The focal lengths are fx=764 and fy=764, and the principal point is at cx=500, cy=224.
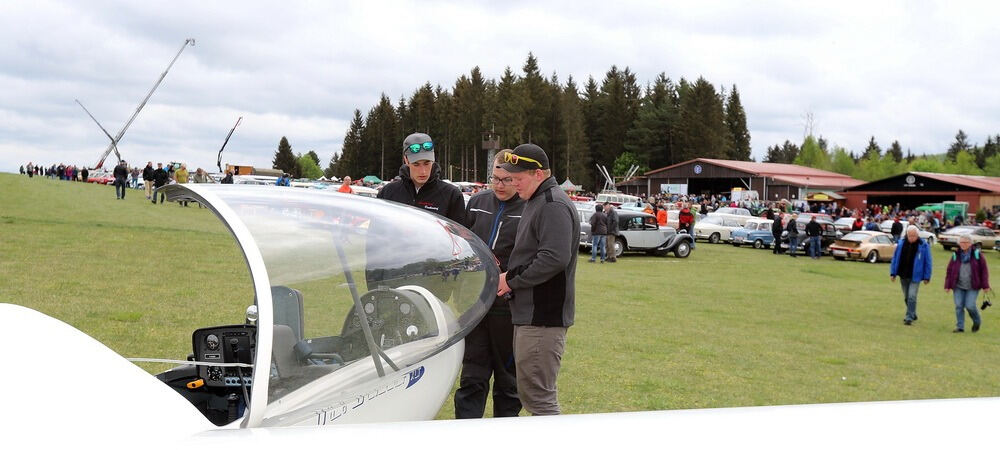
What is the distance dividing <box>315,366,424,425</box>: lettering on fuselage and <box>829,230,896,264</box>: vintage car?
98.1 feet

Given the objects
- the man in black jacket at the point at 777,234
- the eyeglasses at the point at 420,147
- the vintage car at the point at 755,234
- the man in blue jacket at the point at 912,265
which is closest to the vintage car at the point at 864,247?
the man in black jacket at the point at 777,234

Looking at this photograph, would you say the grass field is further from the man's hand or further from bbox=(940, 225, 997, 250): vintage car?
bbox=(940, 225, 997, 250): vintage car

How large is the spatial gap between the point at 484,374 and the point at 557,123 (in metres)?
102

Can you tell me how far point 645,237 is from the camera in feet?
84.9

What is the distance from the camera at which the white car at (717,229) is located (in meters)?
35.6

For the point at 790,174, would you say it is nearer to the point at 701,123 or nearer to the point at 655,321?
the point at 701,123

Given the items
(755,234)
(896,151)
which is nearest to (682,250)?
(755,234)

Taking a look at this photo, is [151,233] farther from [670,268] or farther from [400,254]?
[400,254]

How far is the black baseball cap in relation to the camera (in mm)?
4234

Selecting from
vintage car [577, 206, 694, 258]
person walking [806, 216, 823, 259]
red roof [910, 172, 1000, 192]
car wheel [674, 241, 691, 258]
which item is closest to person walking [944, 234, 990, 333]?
vintage car [577, 206, 694, 258]

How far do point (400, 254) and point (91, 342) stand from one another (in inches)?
44.5

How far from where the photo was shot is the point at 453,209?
518 centimetres

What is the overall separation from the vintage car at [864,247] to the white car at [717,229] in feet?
18.7

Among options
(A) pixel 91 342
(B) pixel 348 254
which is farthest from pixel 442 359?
(A) pixel 91 342
